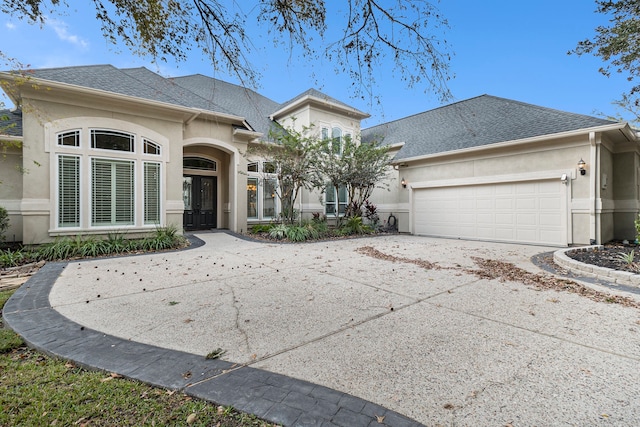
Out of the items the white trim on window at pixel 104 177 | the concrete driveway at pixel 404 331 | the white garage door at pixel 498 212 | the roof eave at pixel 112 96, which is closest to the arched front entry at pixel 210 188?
the roof eave at pixel 112 96

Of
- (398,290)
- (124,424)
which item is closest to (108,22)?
(124,424)

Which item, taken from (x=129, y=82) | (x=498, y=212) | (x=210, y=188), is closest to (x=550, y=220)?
(x=498, y=212)

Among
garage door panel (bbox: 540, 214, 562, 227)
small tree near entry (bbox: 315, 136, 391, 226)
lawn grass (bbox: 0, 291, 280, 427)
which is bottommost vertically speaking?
lawn grass (bbox: 0, 291, 280, 427)

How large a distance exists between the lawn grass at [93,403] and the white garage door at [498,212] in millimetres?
10737

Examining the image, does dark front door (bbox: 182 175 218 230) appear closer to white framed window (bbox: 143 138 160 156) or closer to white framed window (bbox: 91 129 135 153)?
white framed window (bbox: 143 138 160 156)

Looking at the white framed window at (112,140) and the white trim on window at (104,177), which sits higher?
the white framed window at (112,140)

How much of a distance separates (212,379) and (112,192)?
8194mm

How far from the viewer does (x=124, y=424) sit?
69.5 inches

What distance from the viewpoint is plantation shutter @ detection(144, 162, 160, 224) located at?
8797 mm

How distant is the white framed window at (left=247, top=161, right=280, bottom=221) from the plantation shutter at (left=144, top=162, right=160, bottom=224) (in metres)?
4.09

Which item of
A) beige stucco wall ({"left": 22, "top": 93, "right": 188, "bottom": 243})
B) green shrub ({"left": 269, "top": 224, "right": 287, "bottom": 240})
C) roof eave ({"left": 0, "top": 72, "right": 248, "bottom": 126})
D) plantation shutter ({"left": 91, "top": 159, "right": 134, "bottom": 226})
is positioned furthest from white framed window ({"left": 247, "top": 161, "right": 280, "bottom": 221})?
plantation shutter ({"left": 91, "top": 159, "right": 134, "bottom": 226})

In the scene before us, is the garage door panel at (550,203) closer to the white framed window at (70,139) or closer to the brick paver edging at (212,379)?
the brick paver edging at (212,379)

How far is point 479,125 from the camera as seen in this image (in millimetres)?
11789

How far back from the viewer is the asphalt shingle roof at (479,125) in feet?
30.9
